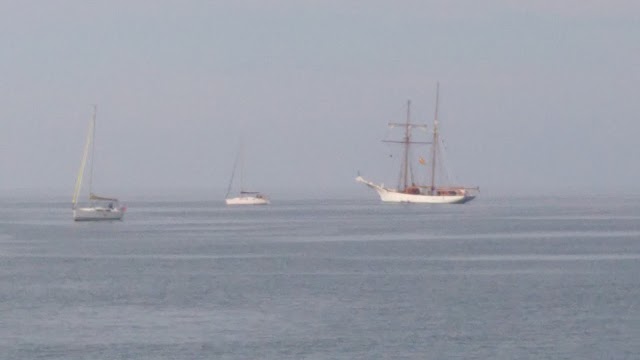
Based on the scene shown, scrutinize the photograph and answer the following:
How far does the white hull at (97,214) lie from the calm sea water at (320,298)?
3245 cm

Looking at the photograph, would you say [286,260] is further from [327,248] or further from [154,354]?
[154,354]

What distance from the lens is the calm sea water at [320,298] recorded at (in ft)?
152

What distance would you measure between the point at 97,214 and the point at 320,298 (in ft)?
307

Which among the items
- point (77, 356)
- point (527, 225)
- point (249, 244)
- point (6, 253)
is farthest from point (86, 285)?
point (527, 225)

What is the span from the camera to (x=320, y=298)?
204 ft

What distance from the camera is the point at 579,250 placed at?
100688 mm

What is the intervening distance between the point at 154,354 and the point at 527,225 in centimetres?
10995

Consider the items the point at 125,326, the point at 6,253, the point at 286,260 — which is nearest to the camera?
the point at 125,326

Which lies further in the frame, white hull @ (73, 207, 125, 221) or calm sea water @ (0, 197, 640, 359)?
white hull @ (73, 207, 125, 221)

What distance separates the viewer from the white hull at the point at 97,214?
5945 inches

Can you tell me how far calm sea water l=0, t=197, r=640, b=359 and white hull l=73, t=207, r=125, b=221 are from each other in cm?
3245

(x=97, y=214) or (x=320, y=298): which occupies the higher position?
(x=320, y=298)

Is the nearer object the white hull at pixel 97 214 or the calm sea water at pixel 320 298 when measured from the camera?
the calm sea water at pixel 320 298

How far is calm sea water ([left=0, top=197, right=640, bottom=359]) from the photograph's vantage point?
46.3 meters
